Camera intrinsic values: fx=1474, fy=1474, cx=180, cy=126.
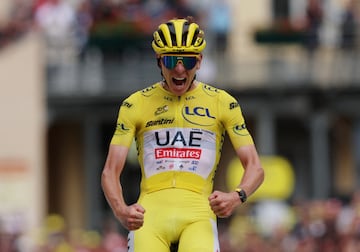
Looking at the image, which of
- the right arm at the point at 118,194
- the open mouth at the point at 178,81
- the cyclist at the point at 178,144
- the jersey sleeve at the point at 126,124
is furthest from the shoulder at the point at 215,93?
the right arm at the point at 118,194

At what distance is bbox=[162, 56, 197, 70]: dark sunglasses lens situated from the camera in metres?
9.45

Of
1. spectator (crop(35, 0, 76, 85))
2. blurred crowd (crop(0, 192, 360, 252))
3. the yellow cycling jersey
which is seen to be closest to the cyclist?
the yellow cycling jersey

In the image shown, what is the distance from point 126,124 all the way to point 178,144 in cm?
36

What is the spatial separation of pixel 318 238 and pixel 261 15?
13.6 m

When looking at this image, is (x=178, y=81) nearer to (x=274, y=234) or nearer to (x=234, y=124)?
(x=234, y=124)

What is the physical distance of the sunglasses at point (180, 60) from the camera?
9.45 m

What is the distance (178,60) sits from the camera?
31.0 ft

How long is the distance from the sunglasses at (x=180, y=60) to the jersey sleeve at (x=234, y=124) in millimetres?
367

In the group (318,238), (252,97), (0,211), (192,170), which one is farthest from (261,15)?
(192,170)

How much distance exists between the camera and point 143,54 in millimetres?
27469

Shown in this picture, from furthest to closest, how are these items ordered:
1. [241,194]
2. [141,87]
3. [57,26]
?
[141,87], [57,26], [241,194]

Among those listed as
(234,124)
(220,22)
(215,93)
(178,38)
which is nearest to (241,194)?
(234,124)

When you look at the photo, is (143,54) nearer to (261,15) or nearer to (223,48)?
(223,48)

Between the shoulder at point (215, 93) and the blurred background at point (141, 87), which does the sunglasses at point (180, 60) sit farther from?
the blurred background at point (141, 87)
